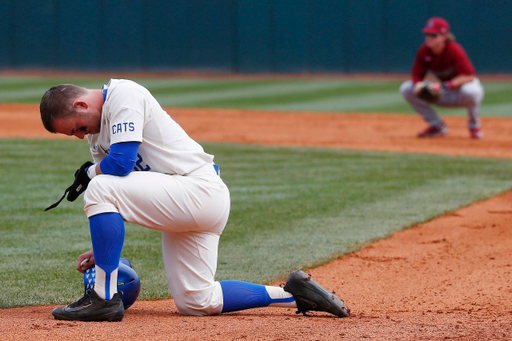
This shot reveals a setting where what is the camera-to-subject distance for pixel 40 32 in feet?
75.4

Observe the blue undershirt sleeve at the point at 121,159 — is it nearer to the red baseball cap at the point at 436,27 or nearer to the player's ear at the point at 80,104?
the player's ear at the point at 80,104

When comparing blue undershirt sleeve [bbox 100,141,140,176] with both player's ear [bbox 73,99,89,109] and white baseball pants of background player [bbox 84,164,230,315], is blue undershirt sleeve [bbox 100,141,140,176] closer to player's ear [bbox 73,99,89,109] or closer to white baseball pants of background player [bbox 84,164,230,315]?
white baseball pants of background player [bbox 84,164,230,315]

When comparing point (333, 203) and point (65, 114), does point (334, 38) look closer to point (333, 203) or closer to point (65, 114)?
point (333, 203)

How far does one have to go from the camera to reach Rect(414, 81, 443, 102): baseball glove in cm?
965

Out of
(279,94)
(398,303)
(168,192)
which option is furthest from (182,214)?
(279,94)

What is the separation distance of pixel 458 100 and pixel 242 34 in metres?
12.8

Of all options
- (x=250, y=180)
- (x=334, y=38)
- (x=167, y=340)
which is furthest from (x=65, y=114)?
(x=334, y=38)

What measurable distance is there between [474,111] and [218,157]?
395cm

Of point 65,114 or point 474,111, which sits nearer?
point 65,114

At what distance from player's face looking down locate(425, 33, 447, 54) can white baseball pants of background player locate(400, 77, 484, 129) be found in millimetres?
673

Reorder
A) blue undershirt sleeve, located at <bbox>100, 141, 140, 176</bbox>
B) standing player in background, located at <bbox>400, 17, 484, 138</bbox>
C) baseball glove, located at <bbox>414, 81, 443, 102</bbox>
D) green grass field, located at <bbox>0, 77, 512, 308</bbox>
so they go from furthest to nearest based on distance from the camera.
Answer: standing player in background, located at <bbox>400, 17, 484, 138</bbox> → baseball glove, located at <bbox>414, 81, 443, 102</bbox> → green grass field, located at <bbox>0, 77, 512, 308</bbox> → blue undershirt sleeve, located at <bbox>100, 141, 140, 176</bbox>

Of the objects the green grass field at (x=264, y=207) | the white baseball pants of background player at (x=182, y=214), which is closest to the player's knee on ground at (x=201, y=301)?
the white baseball pants of background player at (x=182, y=214)

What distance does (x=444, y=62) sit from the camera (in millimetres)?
9984

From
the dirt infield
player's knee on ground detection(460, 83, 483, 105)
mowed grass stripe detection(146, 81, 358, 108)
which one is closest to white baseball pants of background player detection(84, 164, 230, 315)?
the dirt infield
